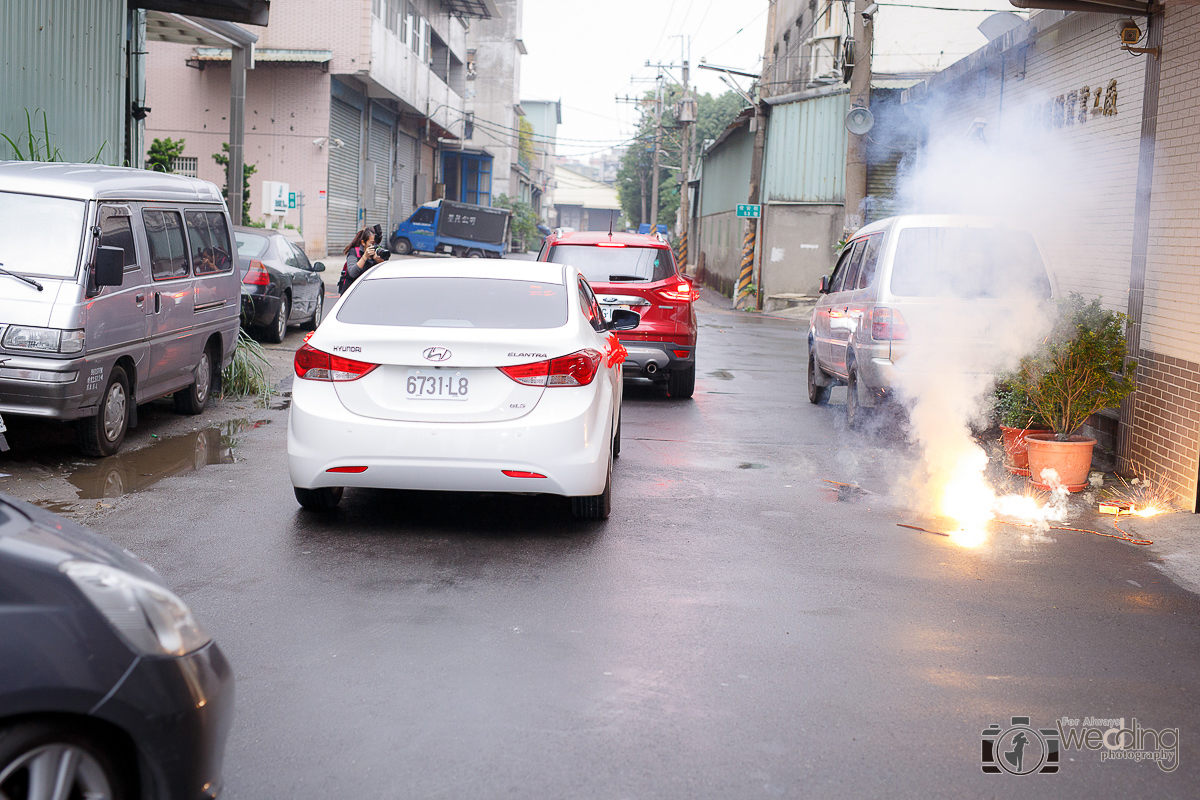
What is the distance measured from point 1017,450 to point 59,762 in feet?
25.5

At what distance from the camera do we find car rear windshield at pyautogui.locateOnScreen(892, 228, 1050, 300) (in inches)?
372

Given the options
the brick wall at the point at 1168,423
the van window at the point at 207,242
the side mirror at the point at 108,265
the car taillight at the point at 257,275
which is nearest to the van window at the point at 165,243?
the van window at the point at 207,242

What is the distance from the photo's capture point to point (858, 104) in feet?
74.2

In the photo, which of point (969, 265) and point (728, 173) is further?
point (728, 173)

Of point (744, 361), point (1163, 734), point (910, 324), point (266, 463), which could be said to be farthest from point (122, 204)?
point (744, 361)

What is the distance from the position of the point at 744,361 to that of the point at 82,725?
15692 millimetres

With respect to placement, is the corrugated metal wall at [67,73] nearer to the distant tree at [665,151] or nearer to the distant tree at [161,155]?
the distant tree at [161,155]

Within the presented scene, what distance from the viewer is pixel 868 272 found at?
10688 mm

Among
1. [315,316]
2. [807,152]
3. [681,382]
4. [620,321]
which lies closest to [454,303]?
[620,321]

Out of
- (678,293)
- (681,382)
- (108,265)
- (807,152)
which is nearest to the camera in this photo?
(108,265)

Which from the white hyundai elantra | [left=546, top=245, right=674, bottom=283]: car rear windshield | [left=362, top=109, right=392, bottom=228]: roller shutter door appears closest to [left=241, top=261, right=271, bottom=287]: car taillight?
[left=546, top=245, right=674, bottom=283]: car rear windshield

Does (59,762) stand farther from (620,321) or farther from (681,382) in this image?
(681,382)

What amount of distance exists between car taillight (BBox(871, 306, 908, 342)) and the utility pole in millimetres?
13007

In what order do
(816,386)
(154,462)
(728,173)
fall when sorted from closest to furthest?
(154,462), (816,386), (728,173)
